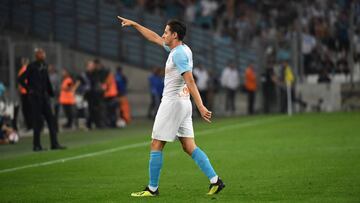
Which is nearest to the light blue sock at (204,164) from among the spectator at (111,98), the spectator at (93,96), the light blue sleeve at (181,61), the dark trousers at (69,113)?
the light blue sleeve at (181,61)

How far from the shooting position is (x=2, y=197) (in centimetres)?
1220

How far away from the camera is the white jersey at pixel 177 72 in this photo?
11.5 metres

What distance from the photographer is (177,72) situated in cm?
1177

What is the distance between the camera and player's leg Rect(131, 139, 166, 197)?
38.8ft

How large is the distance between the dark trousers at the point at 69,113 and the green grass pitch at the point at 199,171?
4185mm

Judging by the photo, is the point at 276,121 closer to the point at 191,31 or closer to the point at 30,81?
the point at 191,31

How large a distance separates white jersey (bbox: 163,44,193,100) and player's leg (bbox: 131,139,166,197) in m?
0.62

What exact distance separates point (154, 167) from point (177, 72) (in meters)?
1.22

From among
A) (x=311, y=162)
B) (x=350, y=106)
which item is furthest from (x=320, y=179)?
(x=350, y=106)

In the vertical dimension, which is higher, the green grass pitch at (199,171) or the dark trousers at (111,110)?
the dark trousers at (111,110)

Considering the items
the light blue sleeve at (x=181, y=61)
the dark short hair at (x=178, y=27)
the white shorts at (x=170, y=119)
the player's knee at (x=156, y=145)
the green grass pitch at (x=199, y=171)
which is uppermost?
the dark short hair at (x=178, y=27)

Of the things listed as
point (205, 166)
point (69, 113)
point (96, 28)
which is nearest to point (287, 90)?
point (96, 28)

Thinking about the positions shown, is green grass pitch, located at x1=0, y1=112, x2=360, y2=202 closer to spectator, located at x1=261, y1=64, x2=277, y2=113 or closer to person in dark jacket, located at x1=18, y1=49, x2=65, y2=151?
person in dark jacket, located at x1=18, y1=49, x2=65, y2=151

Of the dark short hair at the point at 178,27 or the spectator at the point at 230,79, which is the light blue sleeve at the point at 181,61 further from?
the spectator at the point at 230,79
